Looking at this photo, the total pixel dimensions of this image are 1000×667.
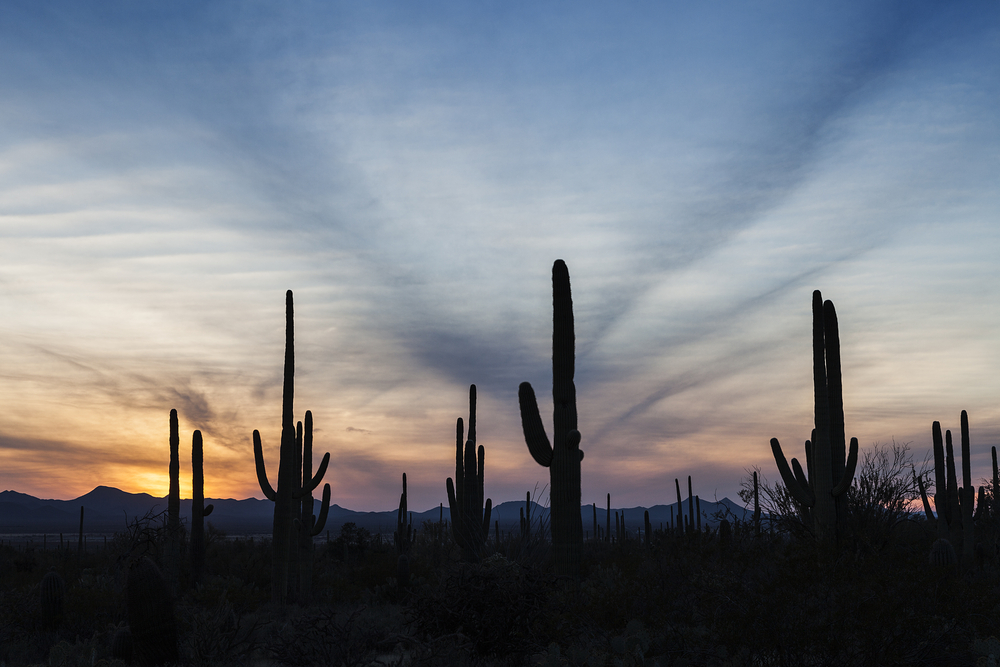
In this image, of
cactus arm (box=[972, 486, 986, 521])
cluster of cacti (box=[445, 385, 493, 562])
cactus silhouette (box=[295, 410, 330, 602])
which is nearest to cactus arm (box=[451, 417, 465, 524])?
cluster of cacti (box=[445, 385, 493, 562])

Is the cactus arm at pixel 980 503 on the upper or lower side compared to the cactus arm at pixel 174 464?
lower

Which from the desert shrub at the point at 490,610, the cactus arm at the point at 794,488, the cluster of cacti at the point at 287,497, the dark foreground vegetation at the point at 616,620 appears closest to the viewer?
the dark foreground vegetation at the point at 616,620

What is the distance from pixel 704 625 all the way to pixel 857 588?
2.17 m

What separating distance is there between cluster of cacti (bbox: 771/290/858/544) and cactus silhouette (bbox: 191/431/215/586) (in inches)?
601

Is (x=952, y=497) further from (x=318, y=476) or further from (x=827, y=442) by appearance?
(x=318, y=476)

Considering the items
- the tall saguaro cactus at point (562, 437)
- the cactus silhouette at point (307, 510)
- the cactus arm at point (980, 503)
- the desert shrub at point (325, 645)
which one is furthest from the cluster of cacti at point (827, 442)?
the cactus arm at point (980, 503)

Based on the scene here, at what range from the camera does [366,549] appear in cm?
3653

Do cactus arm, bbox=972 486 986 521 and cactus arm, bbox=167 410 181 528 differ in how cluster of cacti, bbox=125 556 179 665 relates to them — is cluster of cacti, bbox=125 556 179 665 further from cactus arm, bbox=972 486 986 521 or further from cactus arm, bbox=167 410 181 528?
cactus arm, bbox=972 486 986 521

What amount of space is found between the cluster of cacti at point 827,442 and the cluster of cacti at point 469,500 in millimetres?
6777

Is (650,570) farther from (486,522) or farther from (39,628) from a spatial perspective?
(39,628)

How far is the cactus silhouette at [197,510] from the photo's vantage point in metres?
21.3

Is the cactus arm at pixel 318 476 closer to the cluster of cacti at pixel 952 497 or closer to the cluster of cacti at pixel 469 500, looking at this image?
the cluster of cacti at pixel 469 500

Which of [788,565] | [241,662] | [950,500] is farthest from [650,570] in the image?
[950,500]

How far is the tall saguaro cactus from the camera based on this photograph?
14.1m
